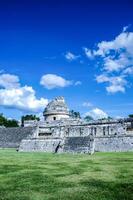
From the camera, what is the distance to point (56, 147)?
137 feet

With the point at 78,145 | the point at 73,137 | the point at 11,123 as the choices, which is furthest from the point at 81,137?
the point at 11,123

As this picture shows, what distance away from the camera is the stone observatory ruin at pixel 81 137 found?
127 feet

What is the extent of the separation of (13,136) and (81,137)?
13.4 metres

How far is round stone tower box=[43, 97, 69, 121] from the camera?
60875 mm

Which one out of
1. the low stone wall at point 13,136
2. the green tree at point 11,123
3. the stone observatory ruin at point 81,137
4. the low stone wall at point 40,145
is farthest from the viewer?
the green tree at point 11,123

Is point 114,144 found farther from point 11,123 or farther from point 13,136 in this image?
point 11,123

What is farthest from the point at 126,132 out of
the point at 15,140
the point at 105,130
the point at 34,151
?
the point at 15,140

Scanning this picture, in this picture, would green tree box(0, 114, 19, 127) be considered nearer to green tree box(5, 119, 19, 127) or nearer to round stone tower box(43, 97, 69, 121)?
green tree box(5, 119, 19, 127)

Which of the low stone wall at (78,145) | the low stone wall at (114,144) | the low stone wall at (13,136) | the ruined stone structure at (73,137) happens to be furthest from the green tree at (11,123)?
the low stone wall at (114,144)

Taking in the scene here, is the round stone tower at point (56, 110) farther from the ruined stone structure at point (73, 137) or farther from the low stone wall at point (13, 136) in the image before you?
the low stone wall at point (13, 136)

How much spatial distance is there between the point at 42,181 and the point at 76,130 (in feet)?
94.7

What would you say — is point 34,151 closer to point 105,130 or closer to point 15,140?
point 15,140

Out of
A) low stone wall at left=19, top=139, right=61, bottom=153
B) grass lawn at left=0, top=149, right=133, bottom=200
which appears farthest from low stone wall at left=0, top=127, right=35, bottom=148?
grass lawn at left=0, top=149, right=133, bottom=200

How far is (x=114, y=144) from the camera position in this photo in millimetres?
38938
